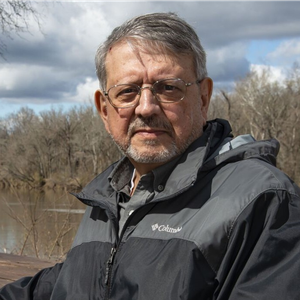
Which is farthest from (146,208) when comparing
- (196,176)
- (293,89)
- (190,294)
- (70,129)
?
(70,129)

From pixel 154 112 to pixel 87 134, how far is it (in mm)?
51643

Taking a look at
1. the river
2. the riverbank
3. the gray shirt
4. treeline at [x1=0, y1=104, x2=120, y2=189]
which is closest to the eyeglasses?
the gray shirt

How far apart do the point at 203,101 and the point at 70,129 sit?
53.4 meters

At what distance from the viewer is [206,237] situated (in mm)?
1583

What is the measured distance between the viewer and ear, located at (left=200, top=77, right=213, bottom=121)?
212cm

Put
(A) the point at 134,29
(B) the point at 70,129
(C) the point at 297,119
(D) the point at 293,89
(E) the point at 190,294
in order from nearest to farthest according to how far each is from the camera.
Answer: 1. (E) the point at 190,294
2. (A) the point at 134,29
3. (C) the point at 297,119
4. (D) the point at 293,89
5. (B) the point at 70,129

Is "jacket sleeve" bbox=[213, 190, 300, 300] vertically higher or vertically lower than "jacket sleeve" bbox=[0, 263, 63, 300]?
higher

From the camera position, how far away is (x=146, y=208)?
186 cm

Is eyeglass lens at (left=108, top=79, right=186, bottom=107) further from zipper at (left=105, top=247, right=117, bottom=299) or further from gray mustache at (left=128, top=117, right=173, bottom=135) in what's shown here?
zipper at (left=105, top=247, right=117, bottom=299)

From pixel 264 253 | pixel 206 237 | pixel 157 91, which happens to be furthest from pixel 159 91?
pixel 264 253

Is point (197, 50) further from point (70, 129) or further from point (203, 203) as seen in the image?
point (70, 129)

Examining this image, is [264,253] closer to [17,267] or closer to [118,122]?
[118,122]

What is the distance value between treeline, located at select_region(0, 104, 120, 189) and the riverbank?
41814 mm

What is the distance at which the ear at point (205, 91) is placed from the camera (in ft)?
6.96
